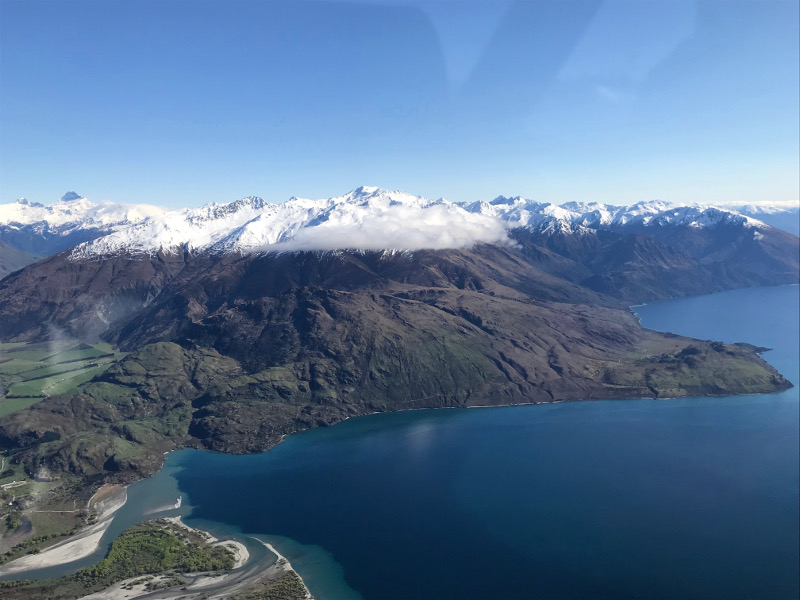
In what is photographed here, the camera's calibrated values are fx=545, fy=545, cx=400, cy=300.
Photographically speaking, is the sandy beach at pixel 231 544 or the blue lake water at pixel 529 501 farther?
the sandy beach at pixel 231 544

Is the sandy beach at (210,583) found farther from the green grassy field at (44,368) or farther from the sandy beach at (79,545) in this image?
the green grassy field at (44,368)

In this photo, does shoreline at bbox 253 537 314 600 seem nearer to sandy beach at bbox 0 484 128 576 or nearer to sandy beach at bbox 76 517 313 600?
sandy beach at bbox 76 517 313 600

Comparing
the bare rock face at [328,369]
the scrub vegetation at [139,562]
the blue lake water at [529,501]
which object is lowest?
the scrub vegetation at [139,562]

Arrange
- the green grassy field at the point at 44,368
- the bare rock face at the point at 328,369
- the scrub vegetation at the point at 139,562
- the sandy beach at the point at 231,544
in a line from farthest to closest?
the green grassy field at the point at 44,368
the bare rock face at the point at 328,369
the sandy beach at the point at 231,544
the scrub vegetation at the point at 139,562

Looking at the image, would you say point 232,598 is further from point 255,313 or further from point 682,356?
point 682,356

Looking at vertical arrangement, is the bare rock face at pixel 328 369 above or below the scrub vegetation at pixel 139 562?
above

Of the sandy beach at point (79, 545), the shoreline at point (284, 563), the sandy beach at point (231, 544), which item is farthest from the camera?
the sandy beach at point (231, 544)

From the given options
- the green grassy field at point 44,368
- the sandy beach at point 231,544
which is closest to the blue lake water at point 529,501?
the sandy beach at point 231,544
